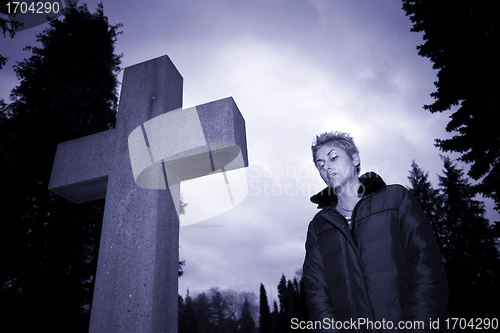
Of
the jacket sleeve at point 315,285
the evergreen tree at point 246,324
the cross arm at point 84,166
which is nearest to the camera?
the jacket sleeve at point 315,285

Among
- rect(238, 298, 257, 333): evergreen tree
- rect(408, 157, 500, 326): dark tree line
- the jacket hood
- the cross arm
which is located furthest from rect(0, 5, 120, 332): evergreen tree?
rect(238, 298, 257, 333): evergreen tree

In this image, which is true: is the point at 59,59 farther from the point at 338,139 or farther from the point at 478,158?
the point at 478,158

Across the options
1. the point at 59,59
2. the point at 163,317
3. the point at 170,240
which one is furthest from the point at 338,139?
the point at 59,59

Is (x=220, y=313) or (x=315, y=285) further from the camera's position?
(x=220, y=313)

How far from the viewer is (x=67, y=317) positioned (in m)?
7.04

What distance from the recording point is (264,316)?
42.9 meters

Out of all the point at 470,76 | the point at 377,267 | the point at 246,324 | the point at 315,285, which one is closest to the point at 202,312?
the point at 246,324

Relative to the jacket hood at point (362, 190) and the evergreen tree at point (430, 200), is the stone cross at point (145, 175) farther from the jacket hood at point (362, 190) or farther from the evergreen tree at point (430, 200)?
the evergreen tree at point (430, 200)

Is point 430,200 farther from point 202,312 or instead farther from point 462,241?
point 202,312

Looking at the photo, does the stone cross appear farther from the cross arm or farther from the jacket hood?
the jacket hood

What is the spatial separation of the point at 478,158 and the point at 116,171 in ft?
40.6

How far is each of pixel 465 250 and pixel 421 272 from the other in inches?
938

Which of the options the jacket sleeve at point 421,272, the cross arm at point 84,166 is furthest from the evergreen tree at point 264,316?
the jacket sleeve at point 421,272

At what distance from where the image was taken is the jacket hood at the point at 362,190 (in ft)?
5.58
